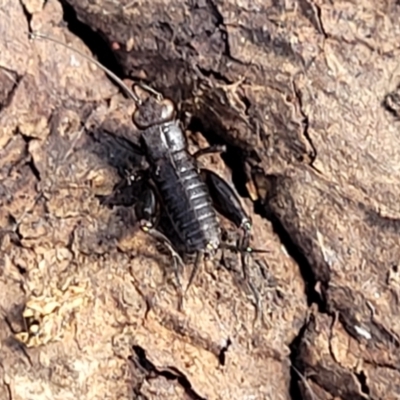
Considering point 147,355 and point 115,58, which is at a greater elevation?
point 115,58

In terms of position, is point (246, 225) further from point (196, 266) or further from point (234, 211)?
point (196, 266)

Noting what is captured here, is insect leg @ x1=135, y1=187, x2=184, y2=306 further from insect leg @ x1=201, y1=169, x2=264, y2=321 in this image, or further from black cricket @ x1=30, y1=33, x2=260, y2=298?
insect leg @ x1=201, y1=169, x2=264, y2=321

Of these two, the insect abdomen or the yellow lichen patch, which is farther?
the insect abdomen

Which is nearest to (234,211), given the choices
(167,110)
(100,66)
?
(167,110)

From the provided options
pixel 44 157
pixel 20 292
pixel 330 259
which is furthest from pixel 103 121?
pixel 330 259

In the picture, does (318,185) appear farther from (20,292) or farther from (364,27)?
(20,292)

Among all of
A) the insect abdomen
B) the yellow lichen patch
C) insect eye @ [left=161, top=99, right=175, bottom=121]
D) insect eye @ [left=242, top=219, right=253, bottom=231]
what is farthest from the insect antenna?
the yellow lichen patch

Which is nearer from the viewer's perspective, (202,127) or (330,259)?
(330,259)

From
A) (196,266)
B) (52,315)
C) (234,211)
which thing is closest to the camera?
(52,315)
